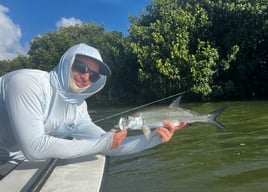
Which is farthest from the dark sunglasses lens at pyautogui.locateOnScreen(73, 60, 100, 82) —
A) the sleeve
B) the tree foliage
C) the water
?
the tree foliage

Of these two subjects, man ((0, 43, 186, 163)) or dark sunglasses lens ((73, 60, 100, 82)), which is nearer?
man ((0, 43, 186, 163))

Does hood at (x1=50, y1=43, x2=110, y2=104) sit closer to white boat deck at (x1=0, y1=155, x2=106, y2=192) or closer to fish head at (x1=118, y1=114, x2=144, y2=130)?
fish head at (x1=118, y1=114, x2=144, y2=130)

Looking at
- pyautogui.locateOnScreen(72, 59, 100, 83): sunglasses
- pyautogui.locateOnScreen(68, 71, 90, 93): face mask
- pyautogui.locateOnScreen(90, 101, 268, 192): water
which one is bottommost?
pyautogui.locateOnScreen(90, 101, 268, 192): water

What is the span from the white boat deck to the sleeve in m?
0.17

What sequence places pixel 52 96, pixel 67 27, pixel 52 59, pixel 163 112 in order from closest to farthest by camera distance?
pixel 52 96
pixel 163 112
pixel 52 59
pixel 67 27

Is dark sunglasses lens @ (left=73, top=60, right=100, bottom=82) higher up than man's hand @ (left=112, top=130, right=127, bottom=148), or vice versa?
dark sunglasses lens @ (left=73, top=60, right=100, bottom=82)

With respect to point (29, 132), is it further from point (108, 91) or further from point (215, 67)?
point (108, 91)

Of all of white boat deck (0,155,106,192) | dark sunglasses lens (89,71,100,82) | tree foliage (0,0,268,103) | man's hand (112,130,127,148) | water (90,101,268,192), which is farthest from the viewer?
tree foliage (0,0,268,103)

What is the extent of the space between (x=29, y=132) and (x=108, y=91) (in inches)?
1071

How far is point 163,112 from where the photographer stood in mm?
3123

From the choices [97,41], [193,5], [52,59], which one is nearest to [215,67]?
[193,5]

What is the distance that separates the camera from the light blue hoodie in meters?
2.41

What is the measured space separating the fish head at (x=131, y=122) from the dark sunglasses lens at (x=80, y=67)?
0.47 meters

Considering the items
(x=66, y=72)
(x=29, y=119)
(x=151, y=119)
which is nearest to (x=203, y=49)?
(x=151, y=119)
